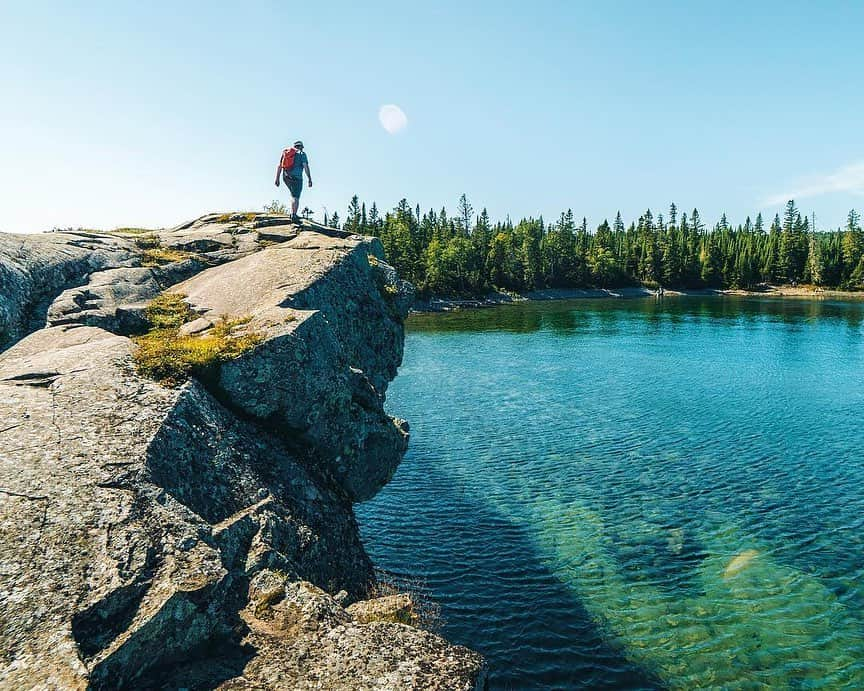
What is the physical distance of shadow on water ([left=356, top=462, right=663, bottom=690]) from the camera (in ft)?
56.1

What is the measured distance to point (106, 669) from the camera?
23.1 ft

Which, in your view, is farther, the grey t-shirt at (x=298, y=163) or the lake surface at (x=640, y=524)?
the grey t-shirt at (x=298, y=163)

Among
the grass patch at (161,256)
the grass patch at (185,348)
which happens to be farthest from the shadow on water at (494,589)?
the grass patch at (161,256)

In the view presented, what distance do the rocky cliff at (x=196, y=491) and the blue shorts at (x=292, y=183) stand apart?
24.6 feet

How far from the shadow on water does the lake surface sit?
0.26ft

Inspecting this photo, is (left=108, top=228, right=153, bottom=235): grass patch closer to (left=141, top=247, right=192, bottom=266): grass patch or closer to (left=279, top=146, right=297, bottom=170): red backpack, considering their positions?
(left=141, top=247, right=192, bottom=266): grass patch

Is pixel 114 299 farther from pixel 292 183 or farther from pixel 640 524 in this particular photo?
pixel 640 524

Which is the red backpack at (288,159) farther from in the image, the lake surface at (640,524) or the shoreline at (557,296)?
the shoreline at (557,296)

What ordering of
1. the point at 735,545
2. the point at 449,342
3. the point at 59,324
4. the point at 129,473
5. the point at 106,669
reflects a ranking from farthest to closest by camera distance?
the point at 449,342 < the point at 735,545 < the point at 59,324 < the point at 129,473 < the point at 106,669

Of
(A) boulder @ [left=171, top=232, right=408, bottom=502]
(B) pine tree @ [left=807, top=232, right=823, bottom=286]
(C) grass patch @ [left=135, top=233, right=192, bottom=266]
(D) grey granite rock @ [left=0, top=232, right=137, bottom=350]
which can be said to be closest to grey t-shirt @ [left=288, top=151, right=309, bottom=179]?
(A) boulder @ [left=171, top=232, right=408, bottom=502]

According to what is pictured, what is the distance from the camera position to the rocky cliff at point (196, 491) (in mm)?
7637

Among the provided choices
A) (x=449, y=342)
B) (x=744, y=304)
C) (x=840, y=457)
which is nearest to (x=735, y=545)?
(x=840, y=457)

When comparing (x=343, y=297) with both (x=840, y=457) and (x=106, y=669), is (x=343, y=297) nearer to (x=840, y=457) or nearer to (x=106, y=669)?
(x=106, y=669)

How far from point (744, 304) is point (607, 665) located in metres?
163
